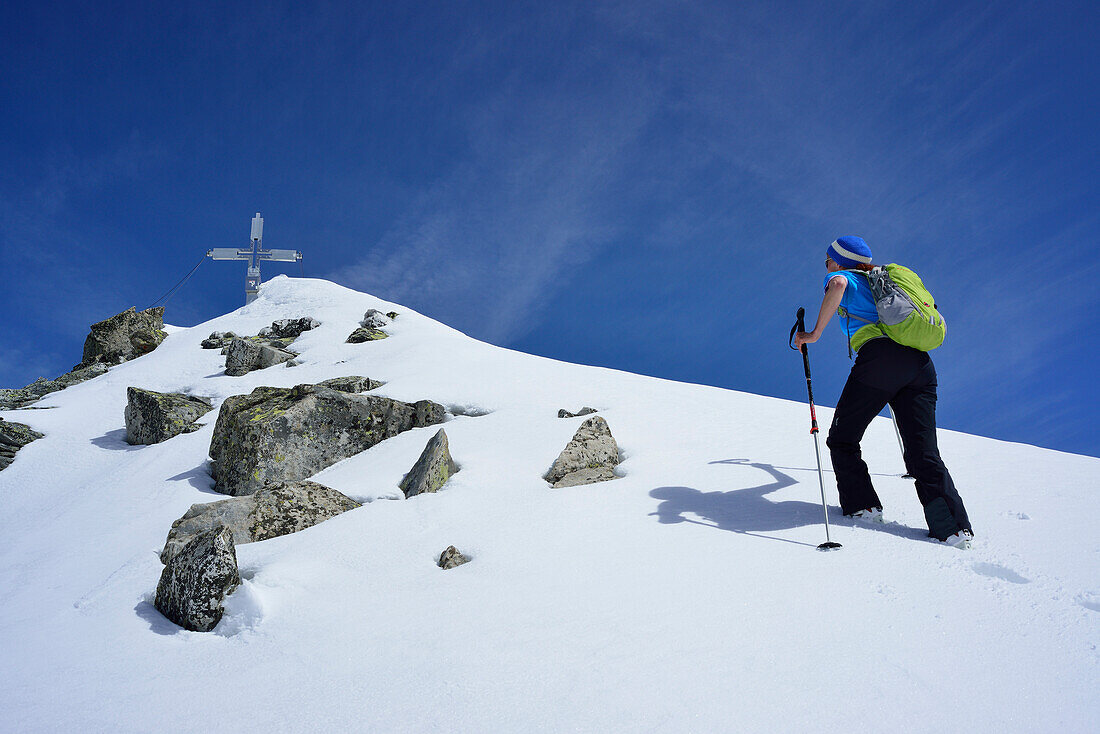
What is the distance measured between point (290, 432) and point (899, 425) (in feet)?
26.2

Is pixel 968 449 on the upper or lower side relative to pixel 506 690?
upper

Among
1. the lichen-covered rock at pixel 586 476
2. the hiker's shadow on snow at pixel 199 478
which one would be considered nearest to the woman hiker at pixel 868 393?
the lichen-covered rock at pixel 586 476

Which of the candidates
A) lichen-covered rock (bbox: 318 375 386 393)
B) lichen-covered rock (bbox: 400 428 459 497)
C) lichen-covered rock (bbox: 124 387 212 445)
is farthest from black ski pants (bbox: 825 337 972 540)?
lichen-covered rock (bbox: 124 387 212 445)

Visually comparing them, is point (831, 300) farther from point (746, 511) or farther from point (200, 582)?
point (200, 582)

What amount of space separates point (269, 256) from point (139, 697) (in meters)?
37.9

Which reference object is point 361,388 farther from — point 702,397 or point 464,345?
point 702,397

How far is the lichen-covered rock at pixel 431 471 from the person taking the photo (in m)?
6.46

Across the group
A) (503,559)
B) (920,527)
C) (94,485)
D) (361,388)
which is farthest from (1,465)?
(920,527)

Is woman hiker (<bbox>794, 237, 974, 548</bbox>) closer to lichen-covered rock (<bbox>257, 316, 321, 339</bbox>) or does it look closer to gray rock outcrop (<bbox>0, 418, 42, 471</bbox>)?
gray rock outcrop (<bbox>0, 418, 42, 471</bbox>)

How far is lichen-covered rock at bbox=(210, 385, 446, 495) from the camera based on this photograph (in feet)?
26.7

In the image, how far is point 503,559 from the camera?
439cm

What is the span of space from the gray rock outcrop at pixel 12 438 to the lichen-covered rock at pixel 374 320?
11.1 metres

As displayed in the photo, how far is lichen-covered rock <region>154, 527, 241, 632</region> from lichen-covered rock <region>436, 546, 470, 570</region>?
147 cm

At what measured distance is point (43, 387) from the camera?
18.4m
